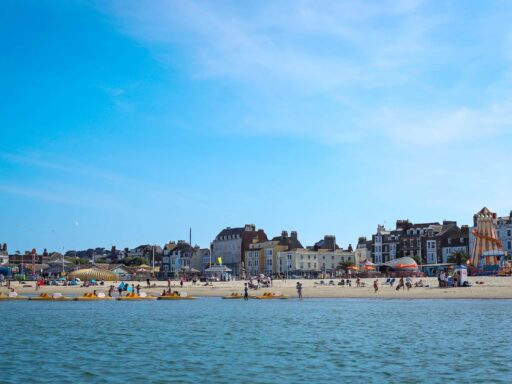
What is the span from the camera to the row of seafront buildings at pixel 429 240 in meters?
127

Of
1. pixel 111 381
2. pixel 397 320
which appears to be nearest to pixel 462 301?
pixel 397 320

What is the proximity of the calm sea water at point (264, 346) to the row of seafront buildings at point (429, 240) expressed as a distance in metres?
80.9

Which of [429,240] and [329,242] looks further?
[329,242]

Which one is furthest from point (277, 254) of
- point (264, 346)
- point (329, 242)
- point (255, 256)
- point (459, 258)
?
point (264, 346)

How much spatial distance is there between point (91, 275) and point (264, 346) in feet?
320

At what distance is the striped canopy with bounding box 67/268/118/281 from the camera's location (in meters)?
121

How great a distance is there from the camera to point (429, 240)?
452 feet

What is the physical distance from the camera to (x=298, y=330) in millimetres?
36469

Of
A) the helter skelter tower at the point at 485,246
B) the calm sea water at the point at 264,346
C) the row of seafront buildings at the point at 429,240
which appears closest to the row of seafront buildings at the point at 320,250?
the row of seafront buildings at the point at 429,240

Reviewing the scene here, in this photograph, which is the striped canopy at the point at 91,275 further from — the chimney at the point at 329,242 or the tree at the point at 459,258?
the tree at the point at 459,258

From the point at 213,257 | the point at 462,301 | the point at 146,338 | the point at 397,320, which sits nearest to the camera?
the point at 146,338

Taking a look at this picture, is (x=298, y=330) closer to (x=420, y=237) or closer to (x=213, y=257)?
(x=420, y=237)

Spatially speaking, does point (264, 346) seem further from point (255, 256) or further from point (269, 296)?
point (255, 256)

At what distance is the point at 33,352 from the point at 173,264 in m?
145
